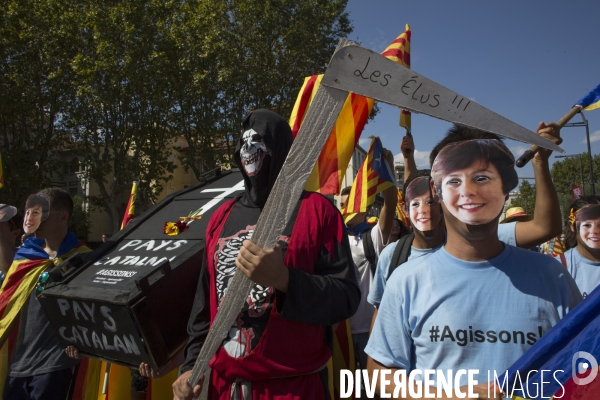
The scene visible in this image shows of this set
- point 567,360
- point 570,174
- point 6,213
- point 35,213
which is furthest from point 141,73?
point 570,174

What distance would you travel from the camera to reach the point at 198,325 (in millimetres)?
2105

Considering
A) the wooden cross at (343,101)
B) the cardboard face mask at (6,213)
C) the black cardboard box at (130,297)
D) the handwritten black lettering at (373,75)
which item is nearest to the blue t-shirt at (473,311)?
the wooden cross at (343,101)

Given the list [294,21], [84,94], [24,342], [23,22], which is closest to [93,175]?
[84,94]

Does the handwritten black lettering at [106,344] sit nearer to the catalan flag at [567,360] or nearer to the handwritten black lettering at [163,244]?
the handwritten black lettering at [163,244]

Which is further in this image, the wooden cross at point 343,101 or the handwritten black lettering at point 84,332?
the handwritten black lettering at point 84,332

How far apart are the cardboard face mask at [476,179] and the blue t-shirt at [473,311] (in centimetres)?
19

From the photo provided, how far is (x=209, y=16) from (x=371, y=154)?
14.4m

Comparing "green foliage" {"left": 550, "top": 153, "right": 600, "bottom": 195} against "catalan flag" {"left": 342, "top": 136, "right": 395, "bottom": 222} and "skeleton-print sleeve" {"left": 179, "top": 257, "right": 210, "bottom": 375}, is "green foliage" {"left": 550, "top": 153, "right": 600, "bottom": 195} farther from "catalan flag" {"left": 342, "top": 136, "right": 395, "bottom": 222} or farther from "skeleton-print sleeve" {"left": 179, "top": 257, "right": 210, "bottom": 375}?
"skeleton-print sleeve" {"left": 179, "top": 257, "right": 210, "bottom": 375}

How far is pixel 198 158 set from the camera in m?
19.2

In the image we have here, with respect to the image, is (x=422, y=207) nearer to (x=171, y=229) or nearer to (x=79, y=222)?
(x=171, y=229)

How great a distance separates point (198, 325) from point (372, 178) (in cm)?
245

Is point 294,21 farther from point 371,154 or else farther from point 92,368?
point 92,368

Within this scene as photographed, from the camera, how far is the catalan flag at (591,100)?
191 centimetres

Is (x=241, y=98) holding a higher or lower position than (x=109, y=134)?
higher
